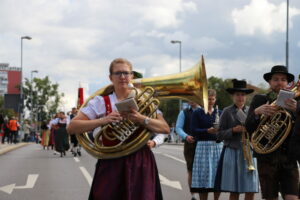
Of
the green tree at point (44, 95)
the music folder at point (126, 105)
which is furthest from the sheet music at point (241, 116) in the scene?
the green tree at point (44, 95)

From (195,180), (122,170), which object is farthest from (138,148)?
(195,180)

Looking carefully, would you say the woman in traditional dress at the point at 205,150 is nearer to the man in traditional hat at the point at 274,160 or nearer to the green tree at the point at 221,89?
the man in traditional hat at the point at 274,160

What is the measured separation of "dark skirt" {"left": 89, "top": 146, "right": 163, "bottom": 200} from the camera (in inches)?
176

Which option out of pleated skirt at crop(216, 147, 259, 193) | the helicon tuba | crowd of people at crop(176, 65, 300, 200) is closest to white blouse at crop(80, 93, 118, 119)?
the helicon tuba

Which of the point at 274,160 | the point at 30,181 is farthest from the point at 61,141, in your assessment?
the point at 274,160

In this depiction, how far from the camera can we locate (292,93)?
511cm

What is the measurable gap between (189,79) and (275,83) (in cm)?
148

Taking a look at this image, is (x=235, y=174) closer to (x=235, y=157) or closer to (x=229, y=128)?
(x=235, y=157)

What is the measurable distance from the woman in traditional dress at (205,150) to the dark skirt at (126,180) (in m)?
3.61

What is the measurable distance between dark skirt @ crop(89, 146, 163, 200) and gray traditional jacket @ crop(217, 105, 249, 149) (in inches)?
106

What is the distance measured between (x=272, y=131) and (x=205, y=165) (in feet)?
8.63

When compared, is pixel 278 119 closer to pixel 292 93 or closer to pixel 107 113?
pixel 292 93

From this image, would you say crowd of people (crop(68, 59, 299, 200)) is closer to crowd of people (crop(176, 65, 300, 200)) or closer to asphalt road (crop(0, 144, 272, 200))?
crowd of people (crop(176, 65, 300, 200))

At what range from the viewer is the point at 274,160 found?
5.72 meters
